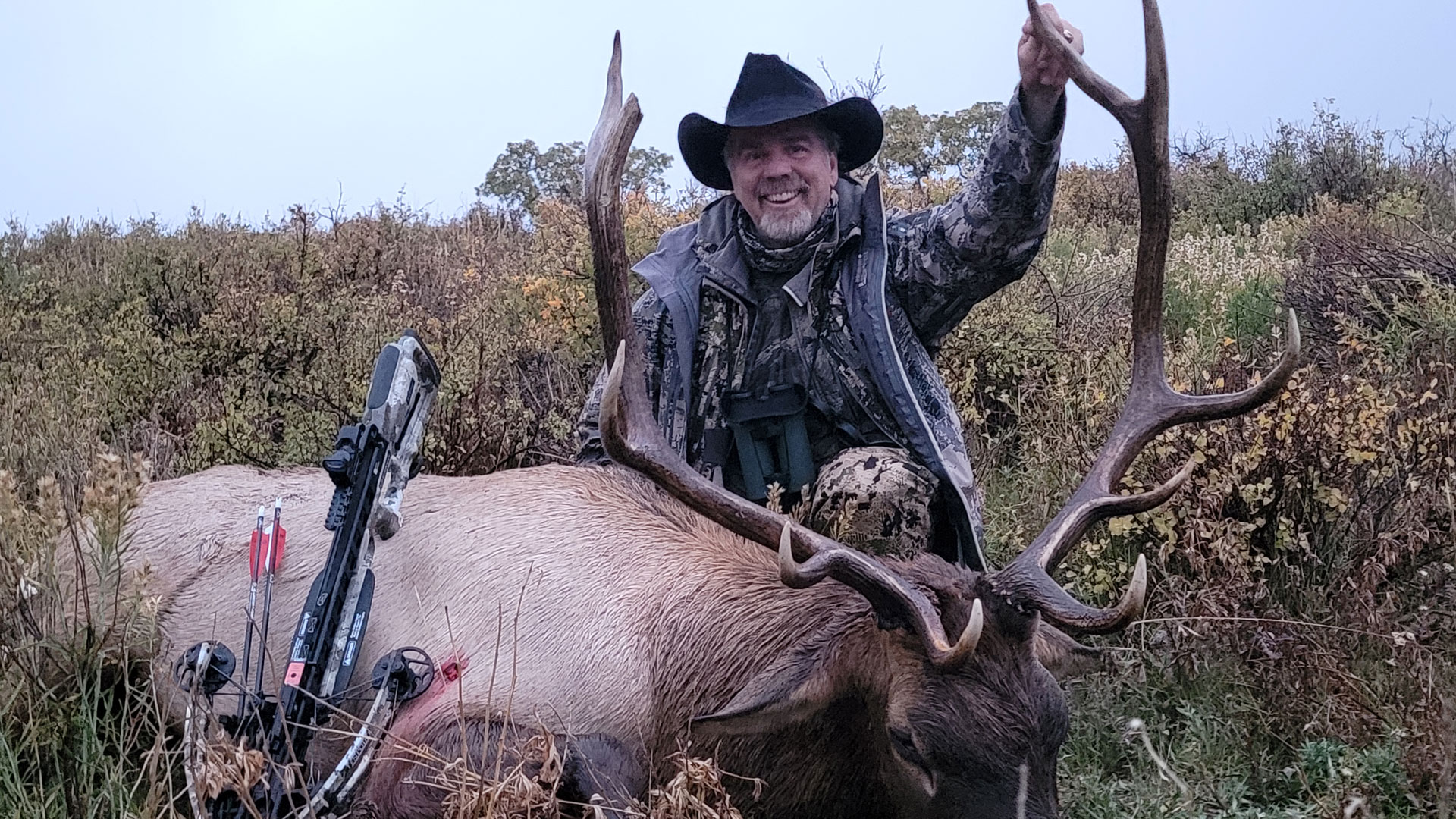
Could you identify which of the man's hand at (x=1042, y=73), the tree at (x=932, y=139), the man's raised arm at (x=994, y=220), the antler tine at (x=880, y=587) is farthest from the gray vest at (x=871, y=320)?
the tree at (x=932, y=139)

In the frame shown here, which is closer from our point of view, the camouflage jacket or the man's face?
the camouflage jacket

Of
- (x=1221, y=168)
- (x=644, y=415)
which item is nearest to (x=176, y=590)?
(x=644, y=415)

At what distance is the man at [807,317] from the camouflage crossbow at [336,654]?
1.04 m

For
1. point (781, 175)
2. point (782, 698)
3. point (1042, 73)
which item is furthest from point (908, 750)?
point (781, 175)

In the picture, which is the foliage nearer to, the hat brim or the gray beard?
the hat brim

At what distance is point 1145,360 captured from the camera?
10.5 feet

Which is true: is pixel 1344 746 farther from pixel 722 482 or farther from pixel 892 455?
pixel 722 482

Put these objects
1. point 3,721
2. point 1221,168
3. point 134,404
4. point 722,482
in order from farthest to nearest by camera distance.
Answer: point 1221,168
point 134,404
point 722,482
point 3,721

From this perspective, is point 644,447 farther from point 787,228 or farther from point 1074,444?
point 1074,444

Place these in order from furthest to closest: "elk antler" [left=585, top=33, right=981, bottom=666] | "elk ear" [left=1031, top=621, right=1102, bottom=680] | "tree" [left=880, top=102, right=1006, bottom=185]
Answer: "tree" [left=880, top=102, right=1006, bottom=185], "elk ear" [left=1031, top=621, right=1102, bottom=680], "elk antler" [left=585, top=33, right=981, bottom=666]

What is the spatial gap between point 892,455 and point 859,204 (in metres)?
0.95

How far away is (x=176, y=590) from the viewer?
398 cm

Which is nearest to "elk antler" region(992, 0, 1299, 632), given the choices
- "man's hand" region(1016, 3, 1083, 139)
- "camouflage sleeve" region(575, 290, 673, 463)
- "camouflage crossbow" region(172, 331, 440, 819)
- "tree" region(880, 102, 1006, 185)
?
"man's hand" region(1016, 3, 1083, 139)

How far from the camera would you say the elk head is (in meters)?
2.56
